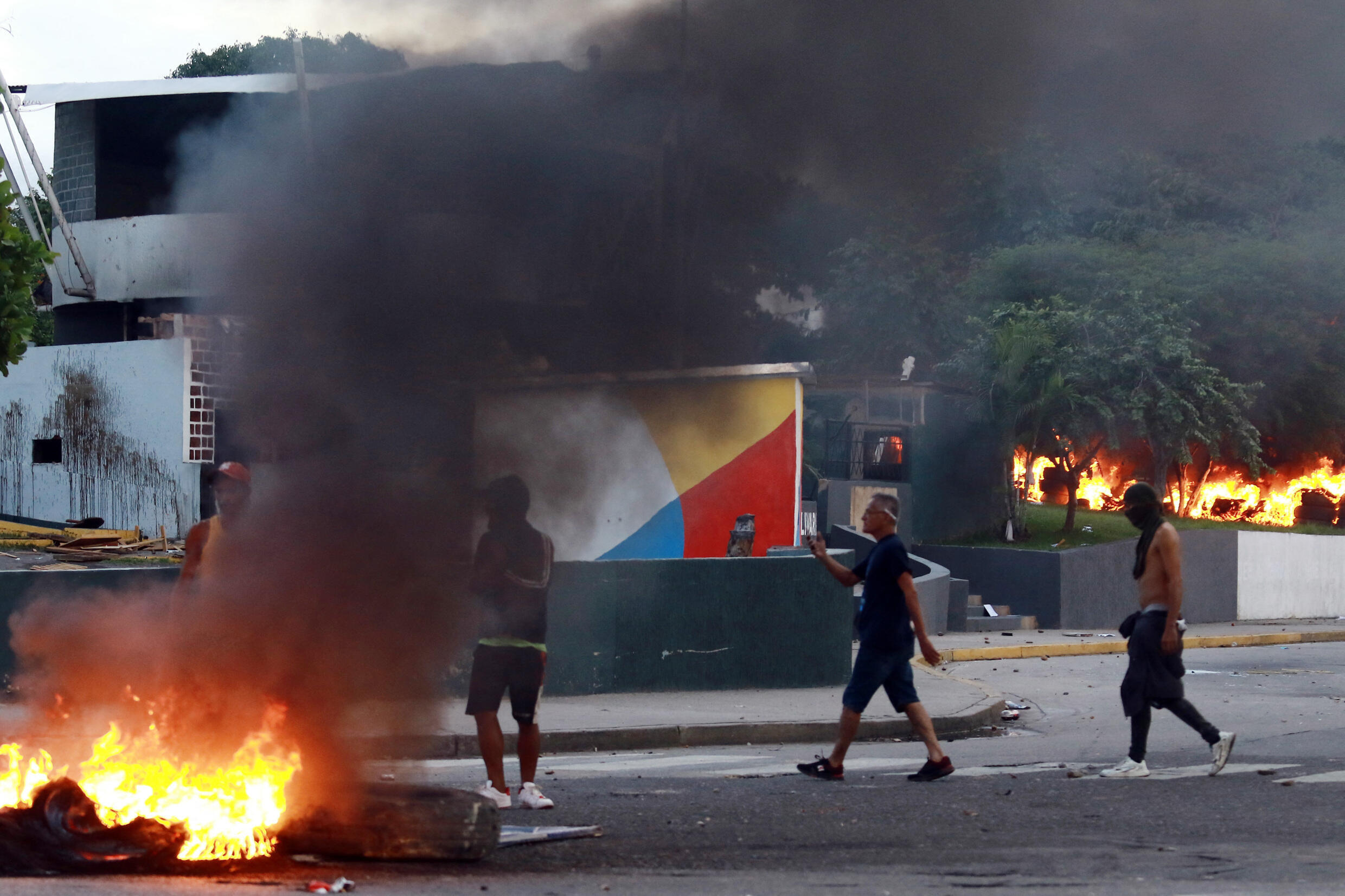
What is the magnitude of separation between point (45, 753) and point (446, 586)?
73.8 inches

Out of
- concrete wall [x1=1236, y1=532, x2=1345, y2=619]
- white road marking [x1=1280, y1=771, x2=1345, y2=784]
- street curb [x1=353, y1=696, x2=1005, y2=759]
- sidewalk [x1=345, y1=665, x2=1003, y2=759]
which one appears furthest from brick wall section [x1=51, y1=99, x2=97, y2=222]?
concrete wall [x1=1236, y1=532, x2=1345, y2=619]

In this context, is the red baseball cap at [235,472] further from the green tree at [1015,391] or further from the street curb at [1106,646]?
the green tree at [1015,391]

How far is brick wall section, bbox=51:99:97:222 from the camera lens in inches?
943

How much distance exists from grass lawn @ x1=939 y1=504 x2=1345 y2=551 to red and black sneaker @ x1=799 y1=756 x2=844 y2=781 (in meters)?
18.0

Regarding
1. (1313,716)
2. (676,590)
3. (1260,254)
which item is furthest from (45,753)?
(1260,254)

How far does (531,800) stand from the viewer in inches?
262

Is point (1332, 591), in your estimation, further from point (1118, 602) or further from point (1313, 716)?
point (1313, 716)

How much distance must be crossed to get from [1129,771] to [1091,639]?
13.7 m

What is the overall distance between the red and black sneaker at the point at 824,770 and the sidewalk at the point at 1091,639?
31.7 ft

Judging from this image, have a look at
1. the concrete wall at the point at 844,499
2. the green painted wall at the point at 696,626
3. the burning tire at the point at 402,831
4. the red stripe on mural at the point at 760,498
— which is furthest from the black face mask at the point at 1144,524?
the concrete wall at the point at 844,499

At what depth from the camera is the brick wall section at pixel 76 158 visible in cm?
2395

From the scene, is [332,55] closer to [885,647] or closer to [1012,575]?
[885,647]

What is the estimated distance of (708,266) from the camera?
7957mm

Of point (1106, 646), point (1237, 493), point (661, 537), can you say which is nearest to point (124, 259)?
point (661, 537)
